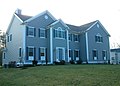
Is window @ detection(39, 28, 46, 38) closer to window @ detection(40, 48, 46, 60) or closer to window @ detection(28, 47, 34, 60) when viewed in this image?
window @ detection(40, 48, 46, 60)

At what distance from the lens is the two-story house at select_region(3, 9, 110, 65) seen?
2834 centimetres

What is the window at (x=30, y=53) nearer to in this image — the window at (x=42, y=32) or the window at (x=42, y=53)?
the window at (x=42, y=53)

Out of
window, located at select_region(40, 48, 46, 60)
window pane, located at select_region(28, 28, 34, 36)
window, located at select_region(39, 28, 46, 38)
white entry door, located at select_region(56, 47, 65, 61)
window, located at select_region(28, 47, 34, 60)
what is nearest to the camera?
window, located at select_region(28, 47, 34, 60)

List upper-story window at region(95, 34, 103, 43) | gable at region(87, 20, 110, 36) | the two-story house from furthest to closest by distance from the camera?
upper-story window at region(95, 34, 103, 43) → gable at region(87, 20, 110, 36) → the two-story house

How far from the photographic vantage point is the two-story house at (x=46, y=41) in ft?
93.0

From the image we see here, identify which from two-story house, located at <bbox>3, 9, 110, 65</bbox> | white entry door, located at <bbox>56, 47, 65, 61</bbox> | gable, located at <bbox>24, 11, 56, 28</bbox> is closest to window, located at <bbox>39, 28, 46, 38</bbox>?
two-story house, located at <bbox>3, 9, 110, 65</bbox>

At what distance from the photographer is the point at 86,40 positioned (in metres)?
35.6

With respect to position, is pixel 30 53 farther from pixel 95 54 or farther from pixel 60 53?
pixel 95 54

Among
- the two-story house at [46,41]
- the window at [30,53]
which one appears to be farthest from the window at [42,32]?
the window at [30,53]

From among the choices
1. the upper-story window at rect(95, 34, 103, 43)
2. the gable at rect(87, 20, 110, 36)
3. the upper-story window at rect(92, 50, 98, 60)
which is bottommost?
the upper-story window at rect(92, 50, 98, 60)

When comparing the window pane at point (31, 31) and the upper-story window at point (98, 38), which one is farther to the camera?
the upper-story window at point (98, 38)

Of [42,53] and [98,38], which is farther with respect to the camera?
[98,38]

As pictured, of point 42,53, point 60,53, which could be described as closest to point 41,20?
point 42,53

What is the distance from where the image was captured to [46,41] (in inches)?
1193
